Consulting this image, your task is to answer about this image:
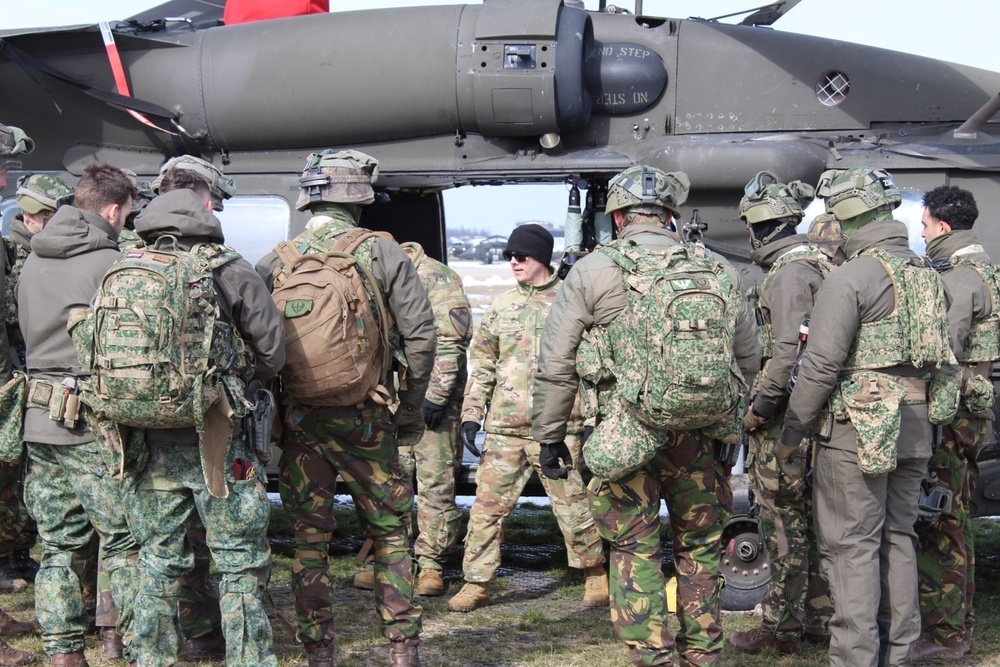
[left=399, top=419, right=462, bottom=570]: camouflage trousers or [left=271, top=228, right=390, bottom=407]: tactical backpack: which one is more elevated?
[left=271, top=228, right=390, bottom=407]: tactical backpack

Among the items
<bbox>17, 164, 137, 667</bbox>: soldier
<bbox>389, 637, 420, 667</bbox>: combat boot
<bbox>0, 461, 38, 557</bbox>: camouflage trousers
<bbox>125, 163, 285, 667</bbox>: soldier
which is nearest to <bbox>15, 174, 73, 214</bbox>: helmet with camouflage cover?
<bbox>17, 164, 137, 667</bbox>: soldier

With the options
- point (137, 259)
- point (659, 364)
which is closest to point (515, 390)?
point (659, 364)

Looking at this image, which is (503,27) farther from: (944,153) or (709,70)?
(944,153)

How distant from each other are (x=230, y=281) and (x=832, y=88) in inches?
152

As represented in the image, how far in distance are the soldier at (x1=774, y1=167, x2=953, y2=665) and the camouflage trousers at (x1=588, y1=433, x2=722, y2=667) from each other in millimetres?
449

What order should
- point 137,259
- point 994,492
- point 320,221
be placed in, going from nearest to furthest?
point 137,259
point 320,221
point 994,492

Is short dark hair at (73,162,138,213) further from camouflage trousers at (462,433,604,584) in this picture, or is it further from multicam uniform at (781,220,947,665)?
multicam uniform at (781,220,947,665)

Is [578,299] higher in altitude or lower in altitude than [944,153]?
lower

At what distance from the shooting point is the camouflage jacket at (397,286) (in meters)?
4.10

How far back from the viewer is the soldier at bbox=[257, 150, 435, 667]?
4066 millimetres

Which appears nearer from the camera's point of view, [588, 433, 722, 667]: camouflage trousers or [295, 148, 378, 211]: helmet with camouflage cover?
[588, 433, 722, 667]: camouflage trousers

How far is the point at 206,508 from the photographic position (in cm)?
359

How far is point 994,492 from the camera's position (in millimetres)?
5367

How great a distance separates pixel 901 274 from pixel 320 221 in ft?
7.13
